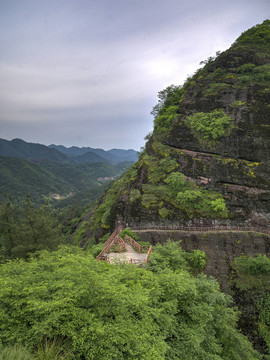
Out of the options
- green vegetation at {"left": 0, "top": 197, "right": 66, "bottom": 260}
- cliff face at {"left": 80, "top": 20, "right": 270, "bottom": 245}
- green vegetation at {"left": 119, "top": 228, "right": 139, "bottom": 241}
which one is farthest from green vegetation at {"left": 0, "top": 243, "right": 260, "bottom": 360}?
green vegetation at {"left": 0, "top": 197, "right": 66, "bottom": 260}

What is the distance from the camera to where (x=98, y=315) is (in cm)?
740

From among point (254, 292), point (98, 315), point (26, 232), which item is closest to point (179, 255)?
point (254, 292)

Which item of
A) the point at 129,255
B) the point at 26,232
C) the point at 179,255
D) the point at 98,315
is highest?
the point at 98,315

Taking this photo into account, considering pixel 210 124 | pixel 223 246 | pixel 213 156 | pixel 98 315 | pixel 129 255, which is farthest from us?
pixel 210 124

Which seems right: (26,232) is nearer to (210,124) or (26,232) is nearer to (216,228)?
(216,228)

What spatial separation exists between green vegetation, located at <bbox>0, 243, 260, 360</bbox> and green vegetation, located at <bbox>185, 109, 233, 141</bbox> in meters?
20.1

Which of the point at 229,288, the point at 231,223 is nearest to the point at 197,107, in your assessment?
the point at 231,223

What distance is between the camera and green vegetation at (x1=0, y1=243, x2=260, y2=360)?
6.45 m

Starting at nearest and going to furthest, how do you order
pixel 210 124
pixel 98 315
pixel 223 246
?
1. pixel 98 315
2. pixel 223 246
3. pixel 210 124

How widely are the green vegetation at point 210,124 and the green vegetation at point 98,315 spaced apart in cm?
2008

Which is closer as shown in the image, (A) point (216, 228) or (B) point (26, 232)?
(A) point (216, 228)

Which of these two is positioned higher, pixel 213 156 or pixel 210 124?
pixel 210 124

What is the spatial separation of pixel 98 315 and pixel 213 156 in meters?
22.6

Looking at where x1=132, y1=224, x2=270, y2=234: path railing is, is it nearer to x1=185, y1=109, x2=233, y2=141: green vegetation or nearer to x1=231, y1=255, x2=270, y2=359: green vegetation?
x1=231, y1=255, x2=270, y2=359: green vegetation
